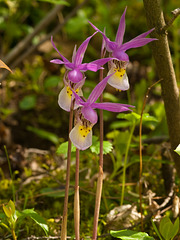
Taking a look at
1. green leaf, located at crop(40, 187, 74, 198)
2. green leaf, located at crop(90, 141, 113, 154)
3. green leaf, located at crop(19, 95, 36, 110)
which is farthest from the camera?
green leaf, located at crop(19, 95, 36, 110)

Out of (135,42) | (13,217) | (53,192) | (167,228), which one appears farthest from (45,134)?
(135,42)

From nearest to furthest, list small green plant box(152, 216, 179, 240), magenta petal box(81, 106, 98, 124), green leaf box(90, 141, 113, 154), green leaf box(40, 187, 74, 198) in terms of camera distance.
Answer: magenta petal box(81, 106, 98, 124) < small green plant box(152, 216, 179, 240) < green leaf box(90, 141, 113, 154) < green leaf box(40, 187, 74, 198)

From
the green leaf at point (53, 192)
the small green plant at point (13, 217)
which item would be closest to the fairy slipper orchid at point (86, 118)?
the small green plant at point (13, 217)

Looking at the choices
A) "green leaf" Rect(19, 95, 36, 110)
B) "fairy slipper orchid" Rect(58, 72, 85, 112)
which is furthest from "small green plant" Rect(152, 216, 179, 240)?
"green leaf" Rect(19, 95, 36, 110)

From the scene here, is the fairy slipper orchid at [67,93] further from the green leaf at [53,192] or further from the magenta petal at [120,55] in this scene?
the green leaf at [53,192]

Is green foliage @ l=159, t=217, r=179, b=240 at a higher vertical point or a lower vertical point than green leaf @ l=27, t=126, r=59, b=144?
lower

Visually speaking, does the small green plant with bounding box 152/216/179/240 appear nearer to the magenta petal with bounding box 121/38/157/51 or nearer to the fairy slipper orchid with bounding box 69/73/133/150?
the fairy slipper orchid with bounding box 69/73/133/150
